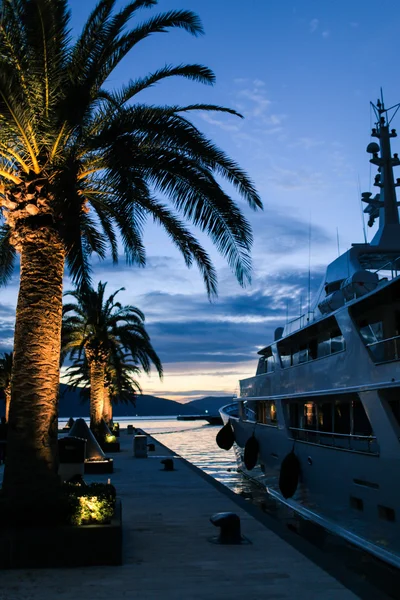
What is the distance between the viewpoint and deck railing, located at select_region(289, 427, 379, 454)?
13.1 meters

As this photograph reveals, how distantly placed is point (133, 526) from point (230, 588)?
435 cm

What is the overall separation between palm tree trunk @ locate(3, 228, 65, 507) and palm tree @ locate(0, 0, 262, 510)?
17 millimetres

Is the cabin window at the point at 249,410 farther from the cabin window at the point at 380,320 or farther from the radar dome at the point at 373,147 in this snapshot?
the radar dome at the point at 373,147

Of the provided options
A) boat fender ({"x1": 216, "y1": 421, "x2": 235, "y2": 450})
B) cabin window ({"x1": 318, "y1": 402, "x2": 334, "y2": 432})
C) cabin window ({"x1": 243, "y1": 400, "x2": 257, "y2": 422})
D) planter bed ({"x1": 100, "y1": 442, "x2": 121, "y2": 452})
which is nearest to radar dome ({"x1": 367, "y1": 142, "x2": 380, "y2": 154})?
cabin window ({"x1": 318, "y1": 402, "x2": 334, "y2": 432})

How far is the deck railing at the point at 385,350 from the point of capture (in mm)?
11984

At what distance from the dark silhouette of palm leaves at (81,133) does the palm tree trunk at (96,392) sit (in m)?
21.0

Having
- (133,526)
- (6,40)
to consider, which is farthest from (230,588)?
(6,40)

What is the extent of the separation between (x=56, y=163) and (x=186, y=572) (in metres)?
7.14

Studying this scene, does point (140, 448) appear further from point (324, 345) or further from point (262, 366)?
point (324, 345)

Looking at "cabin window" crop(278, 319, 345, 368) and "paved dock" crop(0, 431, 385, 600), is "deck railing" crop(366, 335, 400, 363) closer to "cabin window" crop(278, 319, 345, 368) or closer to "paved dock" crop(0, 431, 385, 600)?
"cabin window" crop(278, 319, 345, 368)

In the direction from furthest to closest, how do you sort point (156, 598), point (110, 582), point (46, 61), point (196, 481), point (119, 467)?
point (119, 467) < point (196, 481) < point (46, 61) < point (110, 582) < point (156, 598)

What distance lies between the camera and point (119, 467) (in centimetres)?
2297

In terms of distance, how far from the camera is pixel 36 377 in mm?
9055

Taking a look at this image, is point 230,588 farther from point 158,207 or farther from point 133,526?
point 158,207
